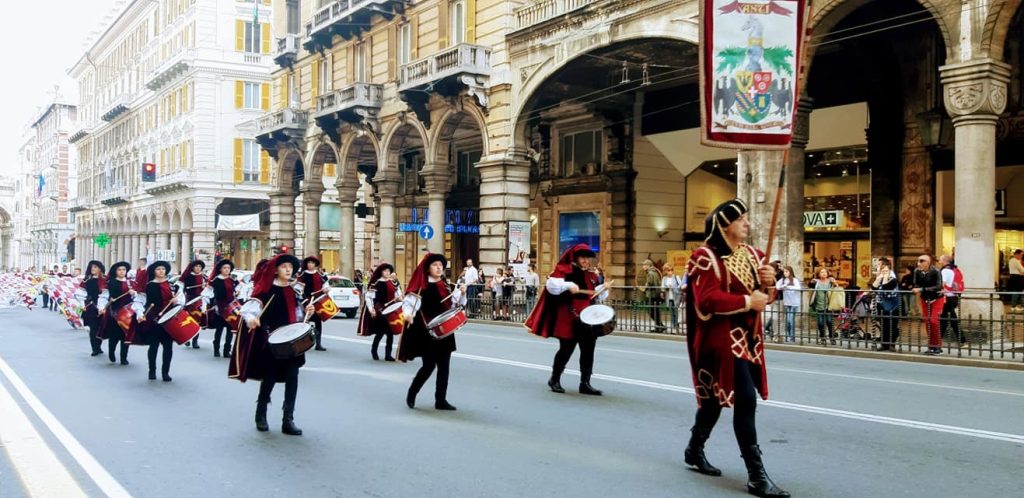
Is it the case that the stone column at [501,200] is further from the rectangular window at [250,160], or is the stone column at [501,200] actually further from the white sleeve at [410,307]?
the rectangular window at [250,160]

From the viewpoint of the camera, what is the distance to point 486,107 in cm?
2755

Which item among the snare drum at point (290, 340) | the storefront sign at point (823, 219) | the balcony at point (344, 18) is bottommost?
the snare drum at point (290, 340)

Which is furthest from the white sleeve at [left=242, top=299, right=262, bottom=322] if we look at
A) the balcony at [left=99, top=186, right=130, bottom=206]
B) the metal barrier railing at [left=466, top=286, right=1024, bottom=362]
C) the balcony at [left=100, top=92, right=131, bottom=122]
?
the balcony at [left=100, top=92, right=131, bottom=122]

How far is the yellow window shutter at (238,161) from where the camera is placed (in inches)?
2082

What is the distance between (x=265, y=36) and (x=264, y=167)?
8375mm

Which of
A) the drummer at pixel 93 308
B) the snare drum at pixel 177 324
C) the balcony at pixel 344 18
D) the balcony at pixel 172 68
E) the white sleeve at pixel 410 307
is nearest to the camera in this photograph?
the white sleeve at pixel 410 307

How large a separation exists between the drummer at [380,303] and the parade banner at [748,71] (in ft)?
19.0

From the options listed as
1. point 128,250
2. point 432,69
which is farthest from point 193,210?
point 432,69

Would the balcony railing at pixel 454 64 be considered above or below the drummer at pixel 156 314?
above

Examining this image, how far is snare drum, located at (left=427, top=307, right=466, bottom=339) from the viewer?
27.7ft

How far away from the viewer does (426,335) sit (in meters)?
8.74

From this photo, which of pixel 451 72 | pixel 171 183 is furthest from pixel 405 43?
pixel 171 183

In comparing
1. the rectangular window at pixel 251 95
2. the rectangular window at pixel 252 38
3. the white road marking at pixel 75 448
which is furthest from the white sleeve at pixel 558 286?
the rectangular window at pixel 252 38

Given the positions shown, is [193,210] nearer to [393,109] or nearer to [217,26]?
[217,26]
